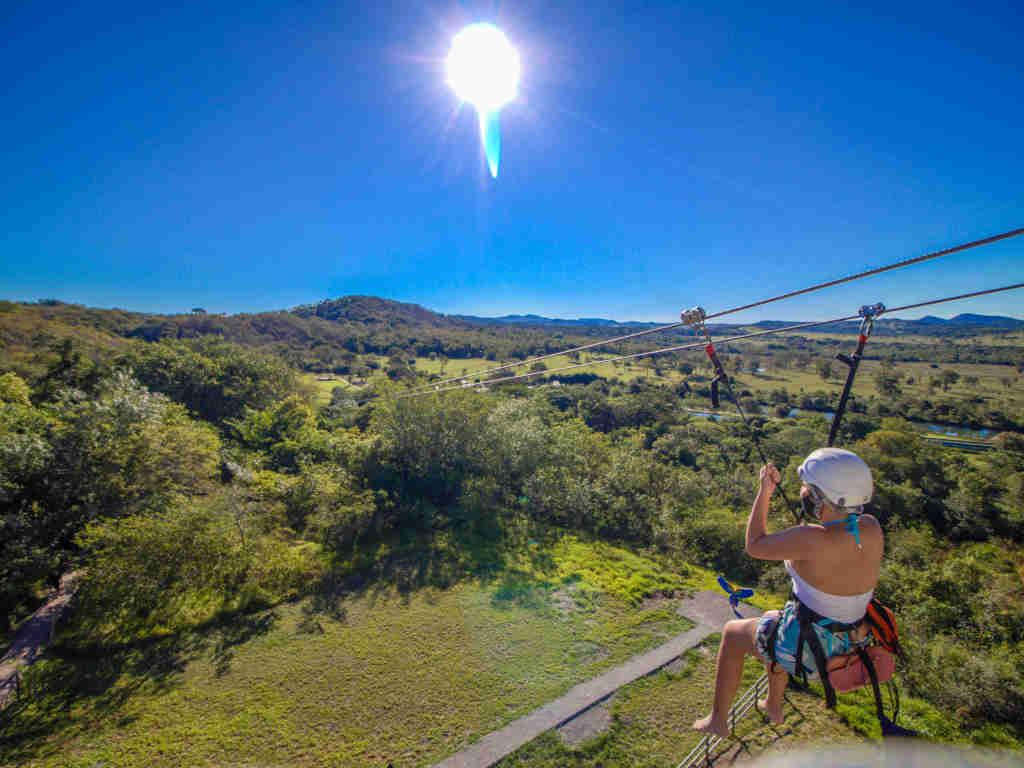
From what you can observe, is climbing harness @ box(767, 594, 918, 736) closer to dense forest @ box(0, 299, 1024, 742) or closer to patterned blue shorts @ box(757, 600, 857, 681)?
patterned blue shorts @ box(757, 600, 857, 681)

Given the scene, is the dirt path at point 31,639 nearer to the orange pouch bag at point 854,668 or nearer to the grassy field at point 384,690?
the grassy field at point 384,690

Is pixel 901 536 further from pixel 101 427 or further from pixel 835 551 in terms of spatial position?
pixel 101 427

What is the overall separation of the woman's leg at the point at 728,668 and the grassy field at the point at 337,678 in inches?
337

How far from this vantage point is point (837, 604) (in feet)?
8.91

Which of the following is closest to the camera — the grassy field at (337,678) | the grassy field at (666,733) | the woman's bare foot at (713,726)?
the woman's bare foot at (713,726)

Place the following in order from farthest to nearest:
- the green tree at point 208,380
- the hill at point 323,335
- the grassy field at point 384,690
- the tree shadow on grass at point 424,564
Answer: the hill at point 323,335 < the green tree at point 208,380 < the tree shadow on grass at point 424,564 < the grassy field at point 384,690

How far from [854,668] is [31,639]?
21.4 m

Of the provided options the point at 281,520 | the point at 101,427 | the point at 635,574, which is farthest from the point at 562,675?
the point at 101,427

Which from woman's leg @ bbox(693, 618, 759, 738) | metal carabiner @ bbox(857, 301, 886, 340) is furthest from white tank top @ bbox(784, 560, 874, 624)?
metal carabiner @ bbox(857, 301, 886, 340)

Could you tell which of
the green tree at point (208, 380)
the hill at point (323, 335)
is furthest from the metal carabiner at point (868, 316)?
the hill at point (323, 335)

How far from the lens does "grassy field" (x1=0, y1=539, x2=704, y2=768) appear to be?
891 cm

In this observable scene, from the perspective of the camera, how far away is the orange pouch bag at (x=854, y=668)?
283 centimetres

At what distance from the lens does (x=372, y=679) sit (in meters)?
10.9

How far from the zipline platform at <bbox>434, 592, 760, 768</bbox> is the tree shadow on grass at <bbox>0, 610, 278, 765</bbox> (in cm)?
859
